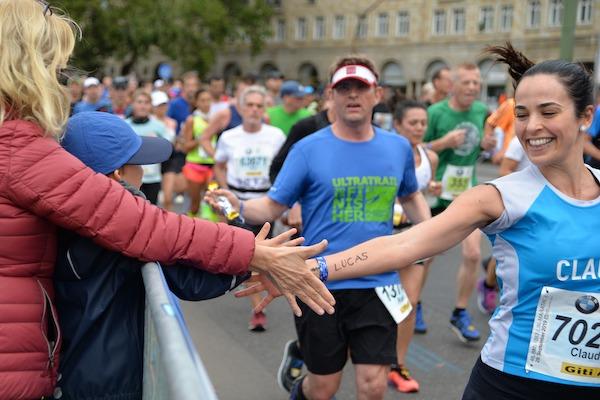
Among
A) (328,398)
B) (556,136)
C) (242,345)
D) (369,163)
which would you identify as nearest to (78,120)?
(556,136)

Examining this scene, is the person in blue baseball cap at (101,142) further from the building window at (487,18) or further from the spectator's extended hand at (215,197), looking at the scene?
the building window at (487,18)

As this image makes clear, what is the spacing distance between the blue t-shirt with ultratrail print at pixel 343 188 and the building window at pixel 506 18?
47.6 metres

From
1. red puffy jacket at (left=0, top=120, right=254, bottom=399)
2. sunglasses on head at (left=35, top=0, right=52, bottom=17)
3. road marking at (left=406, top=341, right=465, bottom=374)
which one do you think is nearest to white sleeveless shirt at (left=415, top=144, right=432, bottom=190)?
road marking at (left=406, top=341, right=465, bottom=374)

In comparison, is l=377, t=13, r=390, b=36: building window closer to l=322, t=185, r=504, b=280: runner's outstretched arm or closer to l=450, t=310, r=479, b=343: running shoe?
l=450, t=310, r=479, b=343: running shoe

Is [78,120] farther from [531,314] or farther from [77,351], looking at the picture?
[531,314]

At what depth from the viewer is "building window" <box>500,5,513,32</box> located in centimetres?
4847

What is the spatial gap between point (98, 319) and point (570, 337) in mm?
1520

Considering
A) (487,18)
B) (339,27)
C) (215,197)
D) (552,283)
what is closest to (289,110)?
(215,197)

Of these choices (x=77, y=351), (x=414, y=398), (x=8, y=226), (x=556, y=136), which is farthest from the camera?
(x=414, y=398)

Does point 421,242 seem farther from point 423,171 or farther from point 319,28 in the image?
point 319,28

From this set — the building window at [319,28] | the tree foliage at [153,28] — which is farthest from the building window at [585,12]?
the tree foliage at [153,28]

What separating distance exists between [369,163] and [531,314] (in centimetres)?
163

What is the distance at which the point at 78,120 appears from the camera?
225cm

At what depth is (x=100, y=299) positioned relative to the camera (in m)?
2.10
